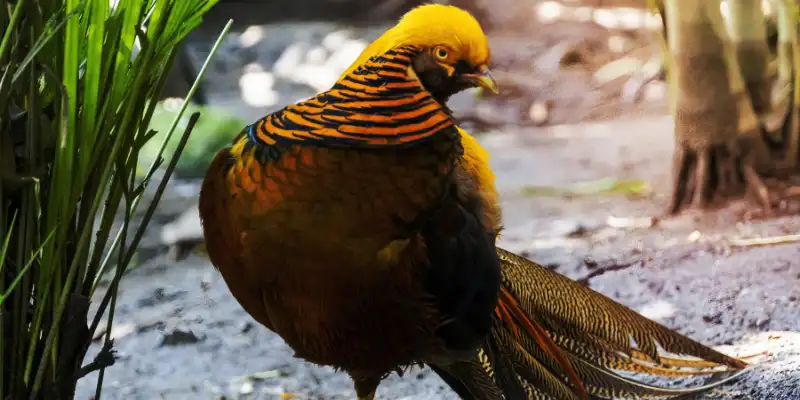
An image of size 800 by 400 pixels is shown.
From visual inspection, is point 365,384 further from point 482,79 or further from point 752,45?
point 752,45

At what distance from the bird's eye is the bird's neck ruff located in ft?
0.09

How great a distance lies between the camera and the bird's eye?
1.21m

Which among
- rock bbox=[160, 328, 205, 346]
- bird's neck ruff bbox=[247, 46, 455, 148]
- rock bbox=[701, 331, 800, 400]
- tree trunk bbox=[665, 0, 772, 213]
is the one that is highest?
bird's neck ruff bbox=[247, 46, 455, 148]

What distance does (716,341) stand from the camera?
2.07 m

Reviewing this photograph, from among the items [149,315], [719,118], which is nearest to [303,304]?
[149,315]

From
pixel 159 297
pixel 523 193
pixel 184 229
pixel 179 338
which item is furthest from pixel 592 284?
pixel 184 229

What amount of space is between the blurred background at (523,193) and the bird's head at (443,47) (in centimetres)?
99

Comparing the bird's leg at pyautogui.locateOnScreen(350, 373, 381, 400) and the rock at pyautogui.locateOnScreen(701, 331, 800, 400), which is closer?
the bird's leg at pyautogui.locateOnScreen(350, 373, 381, 400)

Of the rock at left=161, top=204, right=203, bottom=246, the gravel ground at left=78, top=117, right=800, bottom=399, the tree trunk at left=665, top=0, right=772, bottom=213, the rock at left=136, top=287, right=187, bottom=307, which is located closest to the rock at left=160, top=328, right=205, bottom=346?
the gravel ground at left=78, top=117, right=800, bottom=399

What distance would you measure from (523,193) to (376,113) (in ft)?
6.41

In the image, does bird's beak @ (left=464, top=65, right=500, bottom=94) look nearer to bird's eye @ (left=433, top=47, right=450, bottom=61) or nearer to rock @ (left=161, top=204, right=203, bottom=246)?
bird's eye @ (left=433, top=47, right=450, bottom=61)

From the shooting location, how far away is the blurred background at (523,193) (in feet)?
6.91

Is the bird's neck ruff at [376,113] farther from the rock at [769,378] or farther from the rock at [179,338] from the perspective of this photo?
the rock at [179,338]

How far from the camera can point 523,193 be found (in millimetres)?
3049
